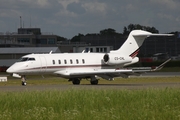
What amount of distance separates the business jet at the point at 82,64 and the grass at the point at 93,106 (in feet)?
54.4

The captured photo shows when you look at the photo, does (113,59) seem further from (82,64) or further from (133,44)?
(133,44)

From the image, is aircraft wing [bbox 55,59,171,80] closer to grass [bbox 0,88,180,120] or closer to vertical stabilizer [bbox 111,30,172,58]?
vertical stabilizer [bbox 111,30,172,58]

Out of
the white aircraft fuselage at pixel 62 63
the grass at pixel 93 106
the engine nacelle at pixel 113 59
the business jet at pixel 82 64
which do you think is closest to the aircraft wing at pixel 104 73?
the business jet at pixel 82 64

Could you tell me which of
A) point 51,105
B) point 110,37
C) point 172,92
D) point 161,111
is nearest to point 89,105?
point 51,105

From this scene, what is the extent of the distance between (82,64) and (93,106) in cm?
2367

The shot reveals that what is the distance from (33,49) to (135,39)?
52.1 meters

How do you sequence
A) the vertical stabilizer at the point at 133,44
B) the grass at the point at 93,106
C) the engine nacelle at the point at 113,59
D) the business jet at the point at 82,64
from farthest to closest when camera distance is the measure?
the vertical stabilizer at the point at 133,44
the engine nacelle at the point at 113,59
the business jet at the point at 82,64
the grass at the point at 93,106

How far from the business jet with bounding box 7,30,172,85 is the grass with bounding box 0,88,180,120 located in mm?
16590

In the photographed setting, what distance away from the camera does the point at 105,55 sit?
42719mm

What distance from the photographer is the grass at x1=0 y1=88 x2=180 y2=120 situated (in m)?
15.5

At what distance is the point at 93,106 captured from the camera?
60.1 ft

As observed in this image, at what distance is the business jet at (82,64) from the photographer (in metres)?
39.3

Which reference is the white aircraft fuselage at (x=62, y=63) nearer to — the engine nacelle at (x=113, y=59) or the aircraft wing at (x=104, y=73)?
the engine nacelle at (x=113, y=59)

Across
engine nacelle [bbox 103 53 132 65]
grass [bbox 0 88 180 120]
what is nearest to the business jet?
engine nacelle [bbox 103 53 132 65]
